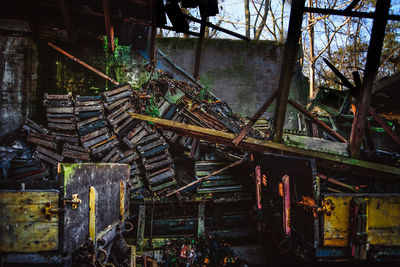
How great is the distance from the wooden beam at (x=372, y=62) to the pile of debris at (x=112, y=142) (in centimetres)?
289

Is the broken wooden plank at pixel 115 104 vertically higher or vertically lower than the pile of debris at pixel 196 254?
higher

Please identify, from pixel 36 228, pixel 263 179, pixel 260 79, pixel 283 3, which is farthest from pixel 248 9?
pixel 36 228

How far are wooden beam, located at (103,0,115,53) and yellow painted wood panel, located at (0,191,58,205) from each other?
532 centimetres

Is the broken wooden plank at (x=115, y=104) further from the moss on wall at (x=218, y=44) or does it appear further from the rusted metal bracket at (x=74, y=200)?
the moss on wall at (x=218, y=44)

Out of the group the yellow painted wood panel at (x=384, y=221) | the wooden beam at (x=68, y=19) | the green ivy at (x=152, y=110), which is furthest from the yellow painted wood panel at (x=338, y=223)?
the wooden beam at (x=68, y=19)

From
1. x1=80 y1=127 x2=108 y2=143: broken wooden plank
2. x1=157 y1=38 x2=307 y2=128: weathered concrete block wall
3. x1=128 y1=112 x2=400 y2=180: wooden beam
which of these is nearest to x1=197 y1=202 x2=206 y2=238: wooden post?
x1=128 y1=112 x2=400 y2=180: wooden beam

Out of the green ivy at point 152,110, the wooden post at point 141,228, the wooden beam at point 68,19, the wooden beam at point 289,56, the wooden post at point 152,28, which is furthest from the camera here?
the green ivy at point 152,110

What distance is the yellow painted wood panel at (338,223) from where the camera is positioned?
10.6ft

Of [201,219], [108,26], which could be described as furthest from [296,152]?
[108,26]

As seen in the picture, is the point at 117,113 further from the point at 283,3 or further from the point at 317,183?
the point at 283,3

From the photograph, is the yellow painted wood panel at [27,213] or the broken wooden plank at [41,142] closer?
the yellow painted wood panel at [27,213]

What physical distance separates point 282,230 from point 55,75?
6841 mm

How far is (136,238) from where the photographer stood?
18.7ft

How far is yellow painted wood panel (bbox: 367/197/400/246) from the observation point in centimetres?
323
